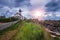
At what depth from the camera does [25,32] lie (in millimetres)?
3340

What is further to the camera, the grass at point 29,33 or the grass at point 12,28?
Result: the grass at point 12,28

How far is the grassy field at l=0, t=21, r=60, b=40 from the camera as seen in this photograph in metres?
3.20

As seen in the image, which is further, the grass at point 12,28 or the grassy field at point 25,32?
the grass at point 12,28

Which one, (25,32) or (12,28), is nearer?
(25,32)

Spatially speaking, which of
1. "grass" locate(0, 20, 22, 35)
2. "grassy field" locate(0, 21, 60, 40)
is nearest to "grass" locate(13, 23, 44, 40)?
"grassy field" locate(0, 21, 60, 40)

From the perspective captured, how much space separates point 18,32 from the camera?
327 cm

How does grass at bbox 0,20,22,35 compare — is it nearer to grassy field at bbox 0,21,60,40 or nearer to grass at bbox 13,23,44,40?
grassy field at bbox 0,21,60,40

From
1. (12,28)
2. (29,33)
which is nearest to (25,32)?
(29,33)

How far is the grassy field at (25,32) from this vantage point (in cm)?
320

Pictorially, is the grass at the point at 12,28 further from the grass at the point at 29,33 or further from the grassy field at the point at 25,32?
the grass at the point at 29,33

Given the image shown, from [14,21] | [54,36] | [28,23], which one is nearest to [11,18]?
[14,21]

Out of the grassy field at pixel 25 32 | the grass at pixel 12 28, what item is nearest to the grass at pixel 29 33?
the grassy field at pixel 25 32

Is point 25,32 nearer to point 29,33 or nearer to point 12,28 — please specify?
point 29,33

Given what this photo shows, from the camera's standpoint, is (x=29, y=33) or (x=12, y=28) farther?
(x=12, y=28)
